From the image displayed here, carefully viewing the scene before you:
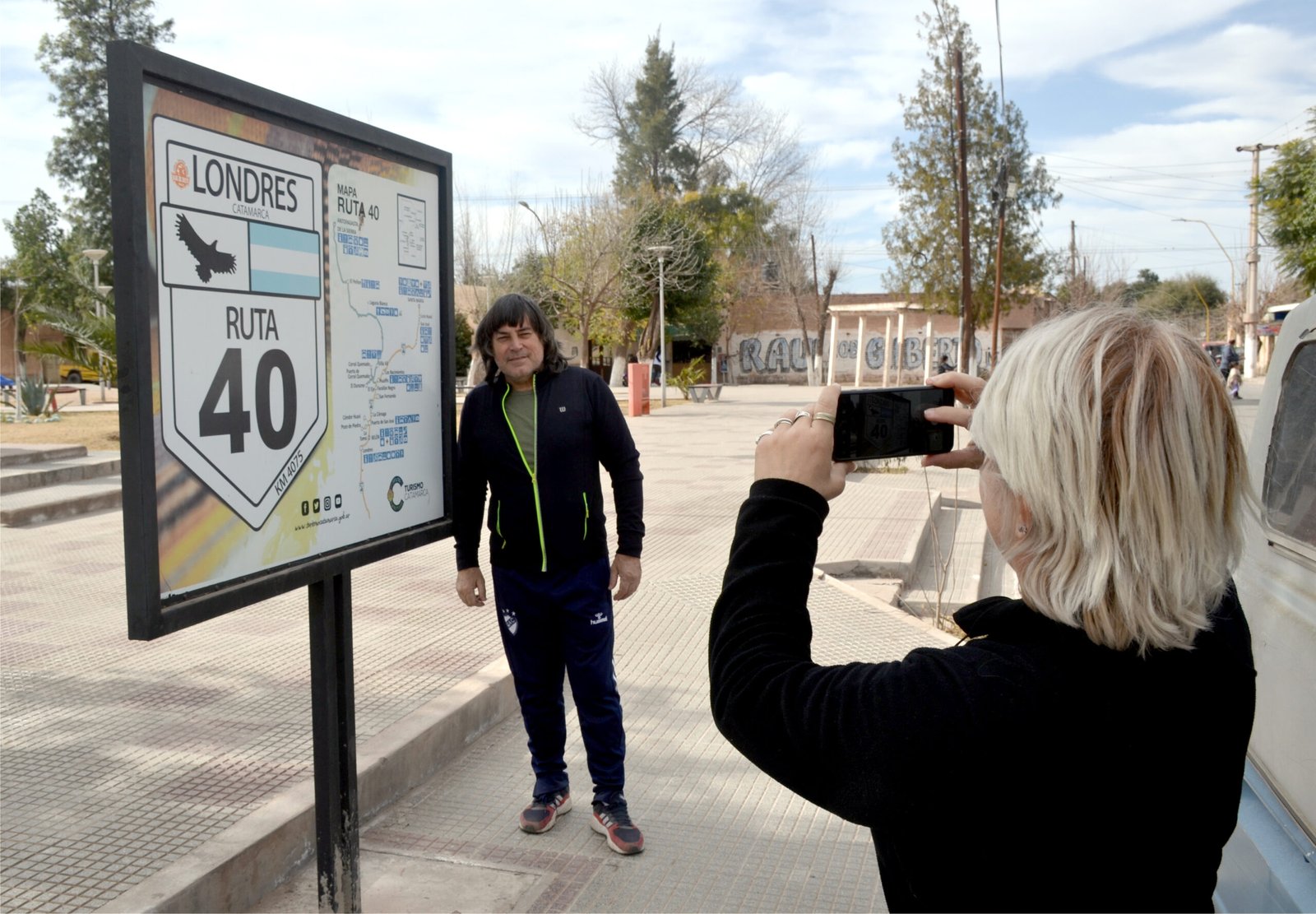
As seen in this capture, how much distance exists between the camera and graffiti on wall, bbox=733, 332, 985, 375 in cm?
5294

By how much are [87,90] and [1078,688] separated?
47.1 m

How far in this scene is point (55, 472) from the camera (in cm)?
1230

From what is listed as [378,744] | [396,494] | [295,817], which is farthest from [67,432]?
[396,494]

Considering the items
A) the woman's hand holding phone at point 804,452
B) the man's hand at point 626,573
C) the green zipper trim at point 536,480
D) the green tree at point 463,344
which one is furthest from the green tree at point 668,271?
the woman's hand holding phone at point 804,452

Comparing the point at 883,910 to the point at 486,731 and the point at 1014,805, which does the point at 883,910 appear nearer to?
the point at 486,731

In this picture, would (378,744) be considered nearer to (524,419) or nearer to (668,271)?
(524,419)

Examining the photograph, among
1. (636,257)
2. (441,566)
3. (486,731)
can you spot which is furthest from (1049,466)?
(636,257)

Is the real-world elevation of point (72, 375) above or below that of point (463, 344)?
below

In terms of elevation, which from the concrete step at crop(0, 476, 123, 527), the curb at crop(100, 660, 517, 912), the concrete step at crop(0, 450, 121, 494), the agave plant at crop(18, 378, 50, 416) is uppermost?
the agave plant at crop(18, 378, 50, 416)

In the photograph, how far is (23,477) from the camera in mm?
11820

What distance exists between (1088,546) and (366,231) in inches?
84.0

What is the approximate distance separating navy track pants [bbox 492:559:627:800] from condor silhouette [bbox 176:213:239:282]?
5.57 feet

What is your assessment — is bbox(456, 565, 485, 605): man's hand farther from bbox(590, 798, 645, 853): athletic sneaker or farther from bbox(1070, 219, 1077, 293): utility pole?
bbox(1070, 219, 1077, 293): utility pole

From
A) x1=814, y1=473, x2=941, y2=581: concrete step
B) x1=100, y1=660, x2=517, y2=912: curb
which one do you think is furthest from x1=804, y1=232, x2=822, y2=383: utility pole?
x1=100, y1=660, x2=517, y2=912: curb
